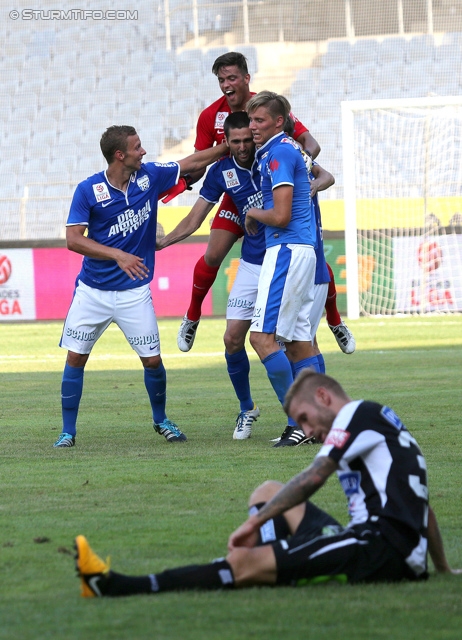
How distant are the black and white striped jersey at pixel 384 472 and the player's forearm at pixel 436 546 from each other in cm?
8

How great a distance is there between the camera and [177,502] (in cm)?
561

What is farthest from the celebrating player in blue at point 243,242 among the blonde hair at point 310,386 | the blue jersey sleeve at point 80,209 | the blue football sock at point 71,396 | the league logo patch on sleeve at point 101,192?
the blonde hair at point 310,386

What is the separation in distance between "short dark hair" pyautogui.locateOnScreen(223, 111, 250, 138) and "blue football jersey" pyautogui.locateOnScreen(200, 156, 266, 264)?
16.2 inches

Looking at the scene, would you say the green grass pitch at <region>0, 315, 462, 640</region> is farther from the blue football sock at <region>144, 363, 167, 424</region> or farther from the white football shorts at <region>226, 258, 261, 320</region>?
the white football shorts at <region>226, 258, 261, 320</region>

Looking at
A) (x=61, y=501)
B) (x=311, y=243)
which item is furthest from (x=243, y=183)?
(x=61, y=501)

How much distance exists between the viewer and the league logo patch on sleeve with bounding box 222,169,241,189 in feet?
26.6

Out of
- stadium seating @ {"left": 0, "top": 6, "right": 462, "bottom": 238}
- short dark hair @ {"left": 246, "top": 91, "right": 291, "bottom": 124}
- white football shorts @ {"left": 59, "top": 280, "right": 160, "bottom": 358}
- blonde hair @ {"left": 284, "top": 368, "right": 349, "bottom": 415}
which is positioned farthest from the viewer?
stadium seating @ {"left": 0, "top": 6, "right": 462, "bottom": 238}

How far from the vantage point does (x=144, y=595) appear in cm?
366

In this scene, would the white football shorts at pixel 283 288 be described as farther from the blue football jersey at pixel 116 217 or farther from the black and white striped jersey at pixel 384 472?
the black and white striped jersey at pixel 384 472

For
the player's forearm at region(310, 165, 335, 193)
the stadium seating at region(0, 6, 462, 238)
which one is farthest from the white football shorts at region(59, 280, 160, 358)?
the stadium seating at region(0, 6, 462, 238)

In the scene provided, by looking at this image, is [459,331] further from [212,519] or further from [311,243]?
[212,519]

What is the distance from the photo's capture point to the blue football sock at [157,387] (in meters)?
7.94

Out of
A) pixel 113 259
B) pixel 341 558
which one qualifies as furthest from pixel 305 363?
pixel 341 558

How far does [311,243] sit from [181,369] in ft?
24.0
